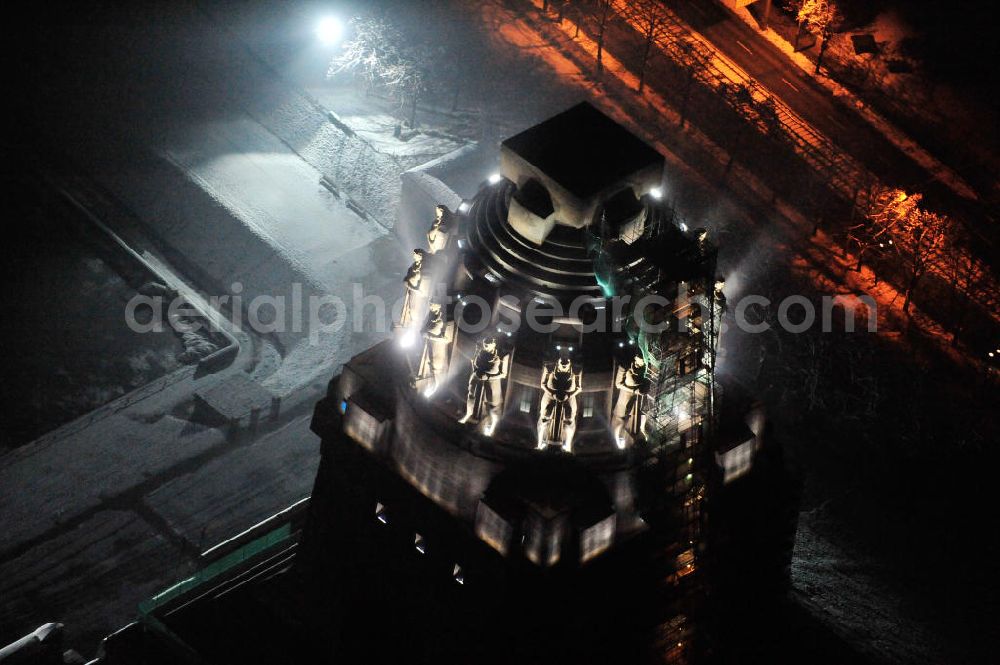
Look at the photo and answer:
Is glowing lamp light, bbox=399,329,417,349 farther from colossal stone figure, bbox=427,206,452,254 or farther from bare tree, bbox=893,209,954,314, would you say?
bare tree, bbox=893,209,954,314

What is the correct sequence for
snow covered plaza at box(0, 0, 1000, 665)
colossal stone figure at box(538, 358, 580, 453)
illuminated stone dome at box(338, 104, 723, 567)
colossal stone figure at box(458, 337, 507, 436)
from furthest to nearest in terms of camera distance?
1. snow covered plaza at box(0, 0, 1000, 665)
2. colossal stone figure at box(458, 337, 507, 436)
3. colossal stone figure at box(538, 358, 580, 453)
4. illuminated stone dome at box(338, 104, 723, 567)

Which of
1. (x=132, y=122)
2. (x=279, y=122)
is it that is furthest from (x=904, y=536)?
(x=132, y=122)

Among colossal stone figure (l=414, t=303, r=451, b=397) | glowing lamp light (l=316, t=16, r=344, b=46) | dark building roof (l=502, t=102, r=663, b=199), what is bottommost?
glowing lamp light (l=316, t=16, r=344, b=46)

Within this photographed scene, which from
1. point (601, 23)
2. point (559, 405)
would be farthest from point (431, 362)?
point (601, 23)

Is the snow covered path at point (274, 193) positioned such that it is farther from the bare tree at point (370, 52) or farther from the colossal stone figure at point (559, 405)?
the colossal stone figure at point (559, 405)

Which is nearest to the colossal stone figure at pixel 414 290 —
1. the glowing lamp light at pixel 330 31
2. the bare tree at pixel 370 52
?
the bare tree at pixel 370 52

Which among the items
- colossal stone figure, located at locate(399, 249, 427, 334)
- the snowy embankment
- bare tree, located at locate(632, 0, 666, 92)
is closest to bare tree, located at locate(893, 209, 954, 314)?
bare tree, located at locate(632, 0, 666, 92)

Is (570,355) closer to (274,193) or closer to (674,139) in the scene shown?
(674,139)
